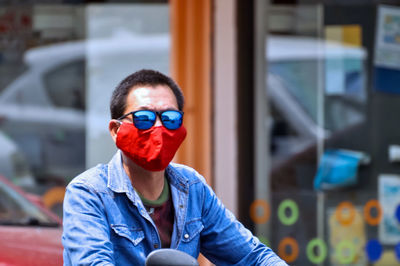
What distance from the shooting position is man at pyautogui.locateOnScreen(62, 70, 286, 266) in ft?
8.79

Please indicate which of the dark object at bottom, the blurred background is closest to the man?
the dark object at bottom

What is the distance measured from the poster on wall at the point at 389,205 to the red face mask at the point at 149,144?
3626 millimetres

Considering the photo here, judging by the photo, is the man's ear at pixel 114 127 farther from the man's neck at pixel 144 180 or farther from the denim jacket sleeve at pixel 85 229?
the denim jacket sleeve at pixel 85 229

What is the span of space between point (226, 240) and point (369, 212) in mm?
3425

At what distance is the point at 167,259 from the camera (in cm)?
243

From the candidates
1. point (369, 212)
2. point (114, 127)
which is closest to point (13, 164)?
point (369, 212)

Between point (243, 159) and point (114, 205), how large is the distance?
375 cm

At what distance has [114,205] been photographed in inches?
109

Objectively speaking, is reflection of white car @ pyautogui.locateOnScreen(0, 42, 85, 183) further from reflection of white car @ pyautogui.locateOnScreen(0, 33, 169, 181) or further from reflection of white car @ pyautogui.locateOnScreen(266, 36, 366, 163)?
reflection of white car @ pyautogui.locateOnScreen(266, 36, 366, 163)

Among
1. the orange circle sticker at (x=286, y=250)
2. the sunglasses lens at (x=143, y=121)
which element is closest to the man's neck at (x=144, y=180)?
the sunglasses lens at (x=143, y=121)

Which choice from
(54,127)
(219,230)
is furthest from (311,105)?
(219,230)

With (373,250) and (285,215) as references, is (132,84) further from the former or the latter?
(373,250)

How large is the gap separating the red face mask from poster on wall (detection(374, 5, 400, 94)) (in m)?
3.58

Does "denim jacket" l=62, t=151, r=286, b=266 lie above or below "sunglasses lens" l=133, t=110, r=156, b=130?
below
